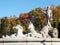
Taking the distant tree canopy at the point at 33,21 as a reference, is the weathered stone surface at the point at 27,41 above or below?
below

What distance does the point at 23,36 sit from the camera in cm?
2203

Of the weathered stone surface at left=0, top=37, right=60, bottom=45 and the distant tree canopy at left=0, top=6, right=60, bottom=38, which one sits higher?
the distant tree canopy at left=0, top=6, right=60, bottom=38

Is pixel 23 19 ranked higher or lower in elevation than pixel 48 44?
higher

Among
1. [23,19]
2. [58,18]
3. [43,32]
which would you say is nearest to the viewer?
[43,32]

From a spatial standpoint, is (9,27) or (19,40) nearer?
(19,40)

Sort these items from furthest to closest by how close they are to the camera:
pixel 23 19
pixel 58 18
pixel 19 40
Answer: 1. pixel 23 19
2. pixel 58 18
3. pixel 19 40

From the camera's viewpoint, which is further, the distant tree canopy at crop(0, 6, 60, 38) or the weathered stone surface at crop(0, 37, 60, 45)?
the distant tree canopy at crop(0, 6, 60, 38)

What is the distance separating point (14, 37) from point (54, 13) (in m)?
29.9

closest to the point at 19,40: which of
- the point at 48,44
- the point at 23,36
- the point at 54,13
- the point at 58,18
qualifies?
the point at 23,36

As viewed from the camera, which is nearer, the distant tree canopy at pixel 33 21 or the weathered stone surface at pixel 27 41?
the weathered stone surface at pixel 27 41

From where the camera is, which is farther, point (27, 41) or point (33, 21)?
point (33, 21)

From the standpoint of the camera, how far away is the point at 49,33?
23562 mm

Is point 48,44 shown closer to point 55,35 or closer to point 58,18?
point 55,35

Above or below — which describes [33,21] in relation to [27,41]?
above
